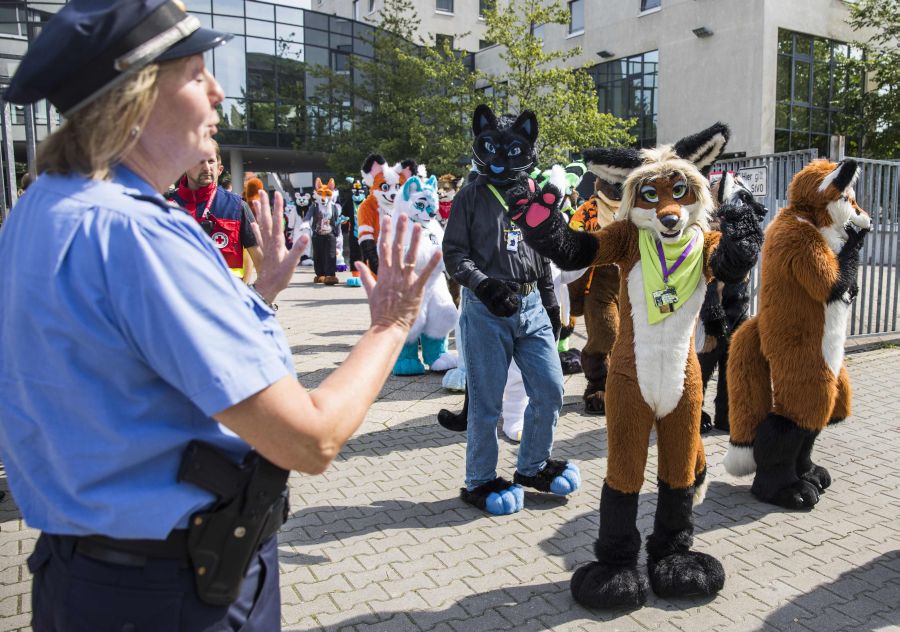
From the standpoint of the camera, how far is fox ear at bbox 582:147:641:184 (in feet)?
12.1

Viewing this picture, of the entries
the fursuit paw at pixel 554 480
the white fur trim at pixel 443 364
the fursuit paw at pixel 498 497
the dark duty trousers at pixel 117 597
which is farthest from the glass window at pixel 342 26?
the dark duty trousers at pixel 117 597

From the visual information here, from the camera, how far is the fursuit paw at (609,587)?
3.24 m

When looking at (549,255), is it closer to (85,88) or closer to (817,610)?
(817,610)

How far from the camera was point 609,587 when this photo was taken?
325 cm

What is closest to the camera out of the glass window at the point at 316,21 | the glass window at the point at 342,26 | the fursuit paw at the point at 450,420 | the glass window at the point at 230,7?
the fursuit paw at the point at 450,420

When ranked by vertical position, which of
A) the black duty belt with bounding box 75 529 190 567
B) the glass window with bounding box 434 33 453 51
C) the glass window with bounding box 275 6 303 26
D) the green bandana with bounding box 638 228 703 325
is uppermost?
the glass window with bounding box 275 6 303 26

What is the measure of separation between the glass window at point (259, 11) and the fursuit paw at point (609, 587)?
3127 cm

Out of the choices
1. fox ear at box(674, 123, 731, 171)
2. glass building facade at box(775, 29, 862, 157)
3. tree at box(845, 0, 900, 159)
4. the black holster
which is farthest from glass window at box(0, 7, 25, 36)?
tree at box(845, 0, 900, 159)

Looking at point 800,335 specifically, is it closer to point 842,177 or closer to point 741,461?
point 741,461

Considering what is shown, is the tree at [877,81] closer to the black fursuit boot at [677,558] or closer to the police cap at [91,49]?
the black fursuit boot at [677,558]

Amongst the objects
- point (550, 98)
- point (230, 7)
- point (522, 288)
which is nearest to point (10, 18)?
point (550, 98)

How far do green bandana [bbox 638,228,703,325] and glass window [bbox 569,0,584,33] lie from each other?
28.2m

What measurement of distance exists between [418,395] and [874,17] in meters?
22.1

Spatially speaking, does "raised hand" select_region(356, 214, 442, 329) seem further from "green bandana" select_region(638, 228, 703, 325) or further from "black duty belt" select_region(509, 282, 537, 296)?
"black duty belt" select_region(509, 282, 537, 296)
